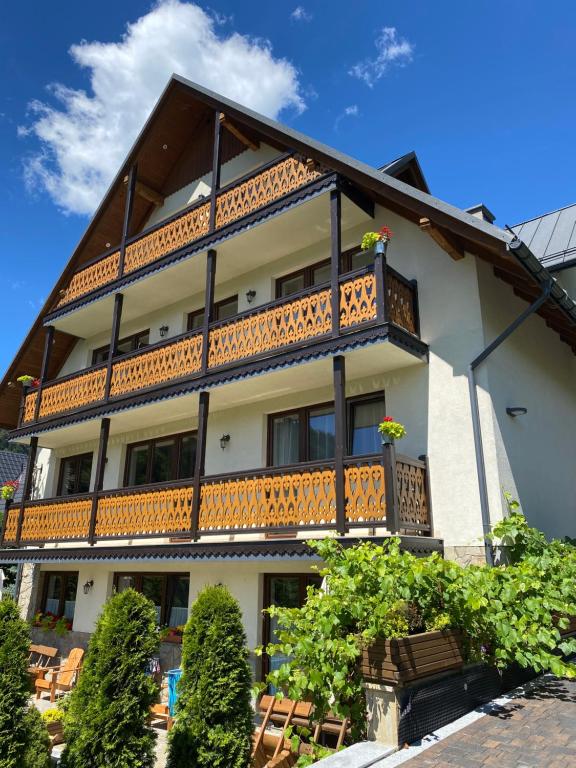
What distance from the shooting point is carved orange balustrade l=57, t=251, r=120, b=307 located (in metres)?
16.0

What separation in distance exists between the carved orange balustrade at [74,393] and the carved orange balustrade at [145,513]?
300cm

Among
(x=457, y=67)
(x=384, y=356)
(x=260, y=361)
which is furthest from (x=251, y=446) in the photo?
(x=457, y=67)

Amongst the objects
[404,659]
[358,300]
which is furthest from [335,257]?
[404,659]

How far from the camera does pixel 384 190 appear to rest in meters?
10.2

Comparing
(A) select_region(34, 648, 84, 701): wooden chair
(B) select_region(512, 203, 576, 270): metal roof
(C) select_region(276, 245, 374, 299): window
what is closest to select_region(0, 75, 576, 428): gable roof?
(C) select_region(276, 245, 374, 299): window

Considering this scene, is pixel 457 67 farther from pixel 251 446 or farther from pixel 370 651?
pixel 370 651

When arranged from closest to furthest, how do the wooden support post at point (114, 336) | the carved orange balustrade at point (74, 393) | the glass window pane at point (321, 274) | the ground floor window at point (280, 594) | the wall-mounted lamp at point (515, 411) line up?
the wall-mounted lamp at point (515, 411) < the ground floor window at point (280, 594) < the glass window pane at point (321, 274) < the wooden support post at point (114, 336) < the carved orange balustrade at point (74, 393)

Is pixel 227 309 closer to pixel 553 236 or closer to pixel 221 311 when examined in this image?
pixel 221 311

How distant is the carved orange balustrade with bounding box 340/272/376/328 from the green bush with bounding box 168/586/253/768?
5.13 metres

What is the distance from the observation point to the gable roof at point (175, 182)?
941cm

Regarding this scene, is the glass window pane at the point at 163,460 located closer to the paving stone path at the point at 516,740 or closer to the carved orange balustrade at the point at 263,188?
the carved orange balustrade at the point at 263,188

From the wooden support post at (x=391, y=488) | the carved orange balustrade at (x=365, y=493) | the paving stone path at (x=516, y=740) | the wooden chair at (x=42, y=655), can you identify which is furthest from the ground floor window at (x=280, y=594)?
the wooden chair at (x=42, y=655)

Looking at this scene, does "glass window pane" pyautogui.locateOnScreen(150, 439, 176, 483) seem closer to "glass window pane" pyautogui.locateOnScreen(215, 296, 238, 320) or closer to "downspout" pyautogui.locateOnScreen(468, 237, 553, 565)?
"glass window pane" pyautogui.locateOnScreen(215, 296, 238, 320)

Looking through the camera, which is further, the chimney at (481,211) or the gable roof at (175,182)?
the chimney at (481,211)
